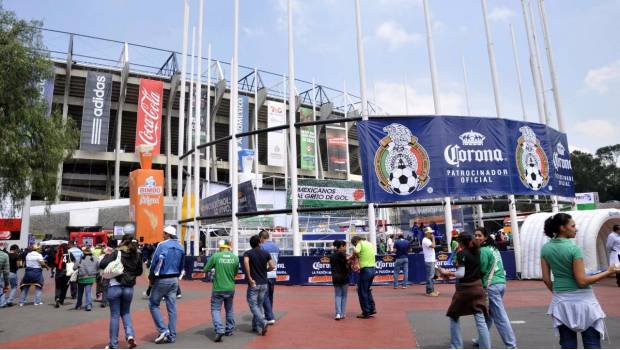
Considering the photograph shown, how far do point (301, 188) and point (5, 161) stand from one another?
10.5m

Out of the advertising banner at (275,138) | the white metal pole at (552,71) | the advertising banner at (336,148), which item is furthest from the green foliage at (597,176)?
the white metal pole at (552,71)

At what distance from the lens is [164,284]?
7.30 meters

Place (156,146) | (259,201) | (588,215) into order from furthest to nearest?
1. (156,146)
2. (259,201)
3. (588,215)

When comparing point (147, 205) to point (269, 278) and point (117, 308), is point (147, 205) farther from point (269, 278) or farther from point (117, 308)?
point (117, 308)

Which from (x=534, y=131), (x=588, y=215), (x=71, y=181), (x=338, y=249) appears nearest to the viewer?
(x=338, y=249)

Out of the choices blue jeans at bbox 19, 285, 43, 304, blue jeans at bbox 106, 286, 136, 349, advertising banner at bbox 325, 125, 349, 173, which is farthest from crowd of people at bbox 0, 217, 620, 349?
advertising banner at bbox 325, 125, 349, 173

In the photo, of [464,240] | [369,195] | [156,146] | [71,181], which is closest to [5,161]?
[369,195]

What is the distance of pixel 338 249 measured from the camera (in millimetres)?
9609

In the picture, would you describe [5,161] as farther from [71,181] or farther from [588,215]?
[71,181]

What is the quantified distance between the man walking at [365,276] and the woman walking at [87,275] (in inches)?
285

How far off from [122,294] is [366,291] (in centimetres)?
492

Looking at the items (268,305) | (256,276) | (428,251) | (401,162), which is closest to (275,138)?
(401,162)

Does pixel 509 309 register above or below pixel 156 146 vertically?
below

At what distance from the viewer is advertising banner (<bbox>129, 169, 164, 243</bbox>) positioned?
24.4 m
